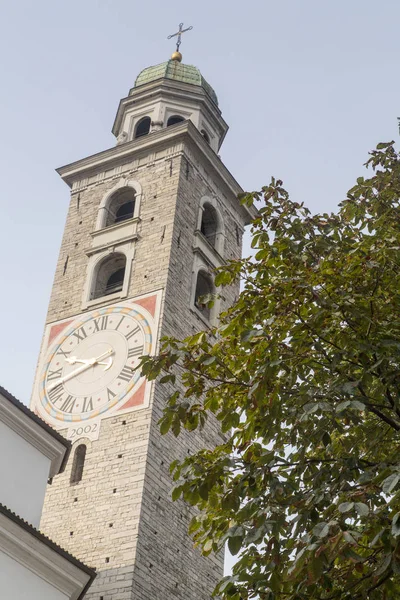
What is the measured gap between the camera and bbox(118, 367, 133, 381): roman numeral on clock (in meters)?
20.7

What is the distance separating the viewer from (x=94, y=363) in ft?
71.1

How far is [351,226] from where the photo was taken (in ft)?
33.1

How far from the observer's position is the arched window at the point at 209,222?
2622cm

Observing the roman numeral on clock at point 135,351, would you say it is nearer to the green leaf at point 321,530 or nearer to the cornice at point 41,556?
the cornice at point 41,556

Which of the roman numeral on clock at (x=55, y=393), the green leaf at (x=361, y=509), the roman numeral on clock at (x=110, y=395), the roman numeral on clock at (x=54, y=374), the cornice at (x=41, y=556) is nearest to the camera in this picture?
the green leaf at (x=361, y=509)

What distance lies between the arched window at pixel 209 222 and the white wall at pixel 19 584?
15132mm

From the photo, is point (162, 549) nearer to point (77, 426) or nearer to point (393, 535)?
point (77, 426)

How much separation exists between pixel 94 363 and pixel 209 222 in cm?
663

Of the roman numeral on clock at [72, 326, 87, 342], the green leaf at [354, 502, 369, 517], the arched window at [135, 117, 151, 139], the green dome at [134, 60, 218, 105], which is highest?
the green dome at [134, 60, 218, 105]

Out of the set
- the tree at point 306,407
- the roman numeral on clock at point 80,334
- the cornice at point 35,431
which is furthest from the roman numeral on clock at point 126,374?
the tree at point 306,407

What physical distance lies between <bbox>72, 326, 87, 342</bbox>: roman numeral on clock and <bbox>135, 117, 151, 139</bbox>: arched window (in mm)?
8239

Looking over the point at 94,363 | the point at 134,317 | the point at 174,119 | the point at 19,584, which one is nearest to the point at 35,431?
the point at 19,584

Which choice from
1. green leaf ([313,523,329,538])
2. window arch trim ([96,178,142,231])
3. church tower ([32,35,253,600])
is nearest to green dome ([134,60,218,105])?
church tower ([32,35,253,600])

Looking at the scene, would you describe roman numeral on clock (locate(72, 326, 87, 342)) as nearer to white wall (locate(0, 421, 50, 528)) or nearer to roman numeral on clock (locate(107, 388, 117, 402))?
roman numeral on clock (locate(107, 388, 117, 402))
